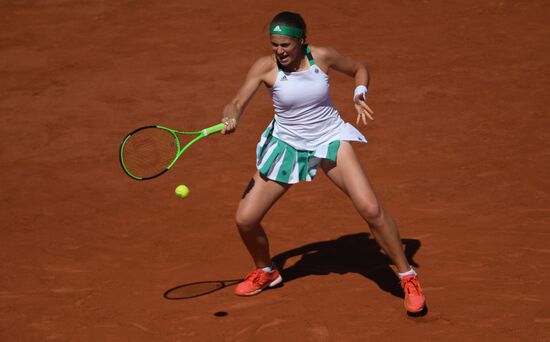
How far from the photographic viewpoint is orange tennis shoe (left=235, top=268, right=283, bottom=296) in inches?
273

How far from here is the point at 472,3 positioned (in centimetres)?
1436

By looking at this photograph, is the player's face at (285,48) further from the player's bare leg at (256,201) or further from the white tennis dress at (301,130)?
the player's bare leg at (256,201)

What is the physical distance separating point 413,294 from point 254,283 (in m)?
1.25

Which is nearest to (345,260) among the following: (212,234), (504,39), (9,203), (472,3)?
(212,234)

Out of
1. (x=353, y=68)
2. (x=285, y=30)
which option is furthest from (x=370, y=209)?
(x=285, y=30)

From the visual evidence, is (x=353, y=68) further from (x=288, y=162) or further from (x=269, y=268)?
(x=269, y=268)

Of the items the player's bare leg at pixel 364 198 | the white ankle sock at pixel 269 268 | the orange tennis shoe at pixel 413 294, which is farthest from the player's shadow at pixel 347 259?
the player's bare leg at pixel 364 198

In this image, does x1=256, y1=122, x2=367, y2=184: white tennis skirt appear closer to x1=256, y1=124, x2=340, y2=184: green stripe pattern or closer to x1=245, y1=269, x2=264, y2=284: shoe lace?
x1=256, y1=124, x2=340, y2=184: green stripe pattern

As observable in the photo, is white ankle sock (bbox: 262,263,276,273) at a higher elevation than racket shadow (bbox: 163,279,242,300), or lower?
higher

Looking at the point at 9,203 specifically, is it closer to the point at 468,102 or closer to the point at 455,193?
the point at 455,193

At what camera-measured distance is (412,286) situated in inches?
251

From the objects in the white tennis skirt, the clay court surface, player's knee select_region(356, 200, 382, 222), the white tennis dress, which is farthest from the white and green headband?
the clay court surface

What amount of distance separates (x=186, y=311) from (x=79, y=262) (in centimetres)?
138

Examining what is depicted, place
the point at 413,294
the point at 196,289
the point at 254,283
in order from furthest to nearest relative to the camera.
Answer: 1. the point at 196,289
2. the point at 254,283
3. the point at 413,294
